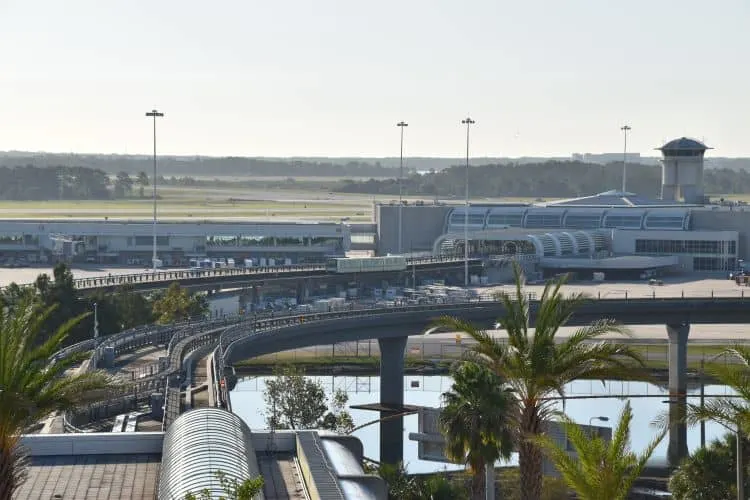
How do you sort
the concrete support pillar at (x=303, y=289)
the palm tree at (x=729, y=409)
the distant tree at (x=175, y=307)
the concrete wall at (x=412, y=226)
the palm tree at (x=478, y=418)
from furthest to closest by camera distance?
the concrete wall at (x=412, y=226) → the concrete support pillar at (x=303, y=289) → the distant tree at (x=175, y=307) → the palm tree at (x=478, y=418) → the palm tree at (x=729, y=409)

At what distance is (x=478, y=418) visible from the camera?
3553 centimetres

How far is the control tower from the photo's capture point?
187 meters

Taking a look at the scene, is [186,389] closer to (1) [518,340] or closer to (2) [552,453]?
(1) [518,340]

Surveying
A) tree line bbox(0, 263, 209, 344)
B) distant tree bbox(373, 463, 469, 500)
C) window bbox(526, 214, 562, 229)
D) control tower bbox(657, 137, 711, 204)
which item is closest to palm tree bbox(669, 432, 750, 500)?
distant tree bbox(373, 463, 469, 500)

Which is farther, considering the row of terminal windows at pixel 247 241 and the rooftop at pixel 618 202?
the rooftop at pixel 618 202

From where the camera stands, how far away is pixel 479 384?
3534 centimetres

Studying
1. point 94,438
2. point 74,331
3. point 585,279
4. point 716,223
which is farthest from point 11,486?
point 716,223

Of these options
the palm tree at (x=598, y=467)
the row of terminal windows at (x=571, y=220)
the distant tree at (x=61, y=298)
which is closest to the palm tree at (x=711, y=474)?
the palm tree at (x=598, y=467)

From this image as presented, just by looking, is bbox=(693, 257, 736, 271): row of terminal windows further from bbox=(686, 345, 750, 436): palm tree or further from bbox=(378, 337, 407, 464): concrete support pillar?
bbox=(686, 345, 750, 436): palm tree

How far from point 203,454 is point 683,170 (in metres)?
164

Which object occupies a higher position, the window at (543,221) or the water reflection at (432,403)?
the window at (543,221)

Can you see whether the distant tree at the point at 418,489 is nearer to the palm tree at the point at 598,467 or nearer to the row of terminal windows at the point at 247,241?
the palm tree at the point at 598,467

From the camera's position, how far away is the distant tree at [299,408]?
6838 cm

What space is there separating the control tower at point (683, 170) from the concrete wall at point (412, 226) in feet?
95.4
